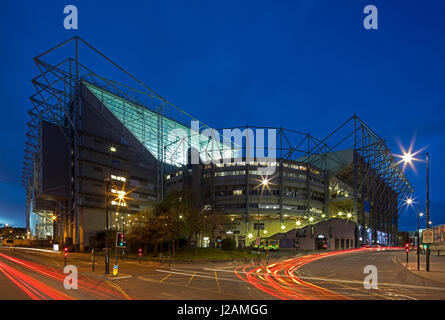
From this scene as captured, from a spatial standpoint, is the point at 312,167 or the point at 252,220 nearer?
the point at 252,220

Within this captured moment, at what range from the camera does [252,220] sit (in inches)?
3816

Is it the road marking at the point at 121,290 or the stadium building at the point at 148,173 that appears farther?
the stadium building at the point at 148,173

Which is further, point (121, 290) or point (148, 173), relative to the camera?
point (148, 173)

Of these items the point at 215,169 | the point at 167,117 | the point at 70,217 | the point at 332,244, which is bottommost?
the point at 332,244

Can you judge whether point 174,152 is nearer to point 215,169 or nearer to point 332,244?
point 215,169

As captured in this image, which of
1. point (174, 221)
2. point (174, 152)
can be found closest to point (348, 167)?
point (174, 152)

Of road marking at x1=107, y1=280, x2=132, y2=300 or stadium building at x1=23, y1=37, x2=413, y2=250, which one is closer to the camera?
road marking at x1=107, y1=280, x2=132, y2=300

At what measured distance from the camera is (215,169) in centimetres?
9962
